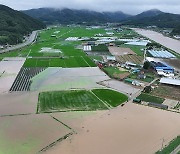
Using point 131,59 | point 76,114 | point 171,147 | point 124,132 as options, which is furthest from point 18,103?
point 131,59

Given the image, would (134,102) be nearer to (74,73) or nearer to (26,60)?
(74,73)

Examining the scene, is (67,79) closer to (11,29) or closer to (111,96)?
(111,96)

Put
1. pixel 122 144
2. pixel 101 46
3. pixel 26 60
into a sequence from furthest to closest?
pixel 101 46
pixel 26 60
pixel 122 144

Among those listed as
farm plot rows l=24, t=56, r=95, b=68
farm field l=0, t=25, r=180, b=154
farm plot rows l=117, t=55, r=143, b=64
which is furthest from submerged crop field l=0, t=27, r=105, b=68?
farm plot rows l=117, t=55, r=143, b=64

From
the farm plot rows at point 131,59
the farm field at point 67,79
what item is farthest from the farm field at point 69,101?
the farm plot rows at point 131,59

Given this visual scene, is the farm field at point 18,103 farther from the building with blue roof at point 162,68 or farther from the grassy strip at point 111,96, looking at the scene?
the building with blue roof at point 162,68

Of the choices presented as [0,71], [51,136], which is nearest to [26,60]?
[0,71]

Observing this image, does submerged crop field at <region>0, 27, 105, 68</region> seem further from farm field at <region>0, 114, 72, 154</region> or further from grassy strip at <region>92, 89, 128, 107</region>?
farm field at <region>0, 114, 72, 154</region>
